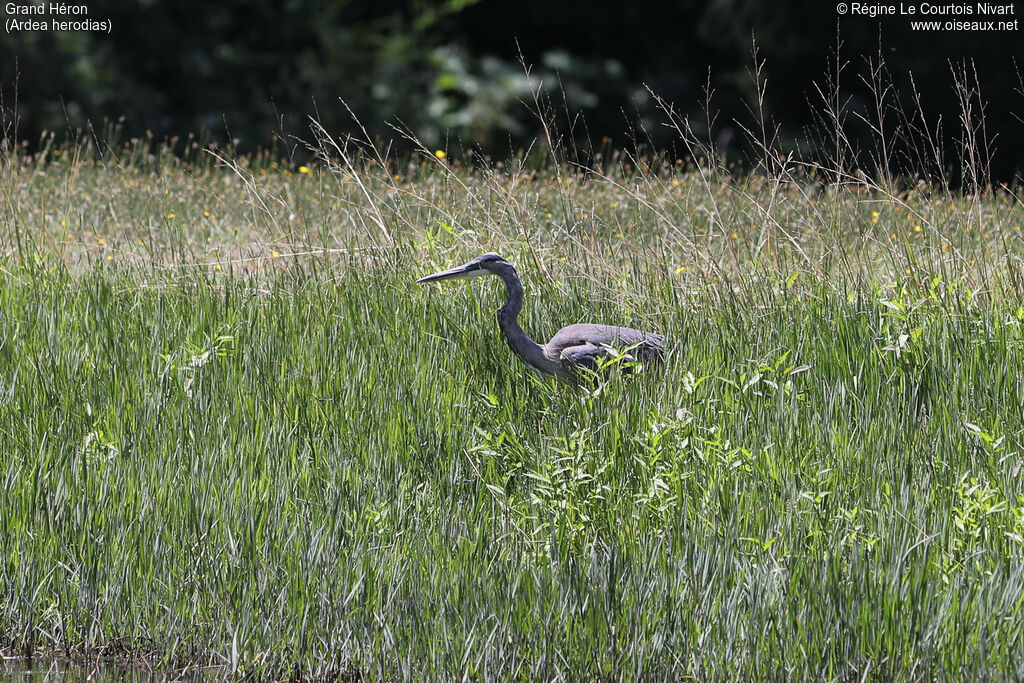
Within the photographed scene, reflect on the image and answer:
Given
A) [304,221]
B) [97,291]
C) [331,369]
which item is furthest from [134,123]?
[331,369]

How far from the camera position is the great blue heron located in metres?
4.28

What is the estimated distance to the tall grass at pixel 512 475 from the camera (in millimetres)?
2895

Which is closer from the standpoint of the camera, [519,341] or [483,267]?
[519,341]

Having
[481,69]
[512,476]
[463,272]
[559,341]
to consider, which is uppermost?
[481,69]

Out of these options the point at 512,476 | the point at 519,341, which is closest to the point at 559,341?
the point at 519,341

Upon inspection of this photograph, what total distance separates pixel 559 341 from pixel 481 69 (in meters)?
13.6

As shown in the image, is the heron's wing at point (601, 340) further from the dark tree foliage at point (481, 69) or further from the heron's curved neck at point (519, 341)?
the dark tree foliage at point (481, 69)

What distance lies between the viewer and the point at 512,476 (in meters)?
3.83

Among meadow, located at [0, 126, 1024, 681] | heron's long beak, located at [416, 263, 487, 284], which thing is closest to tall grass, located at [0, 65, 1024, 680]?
meadow, located at [0, 126, 1024, 681]

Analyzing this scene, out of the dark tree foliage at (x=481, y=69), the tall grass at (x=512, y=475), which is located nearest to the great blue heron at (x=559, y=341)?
the tall grass at (x=512, y=475)

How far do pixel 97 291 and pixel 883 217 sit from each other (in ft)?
15.3

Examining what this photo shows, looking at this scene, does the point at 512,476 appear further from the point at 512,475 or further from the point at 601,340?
the point at 601,340

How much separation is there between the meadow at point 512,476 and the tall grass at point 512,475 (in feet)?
0.04

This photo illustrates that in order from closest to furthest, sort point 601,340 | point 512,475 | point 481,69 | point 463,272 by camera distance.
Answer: point 512,475, point 601,340, point 463,272, point 481,69
